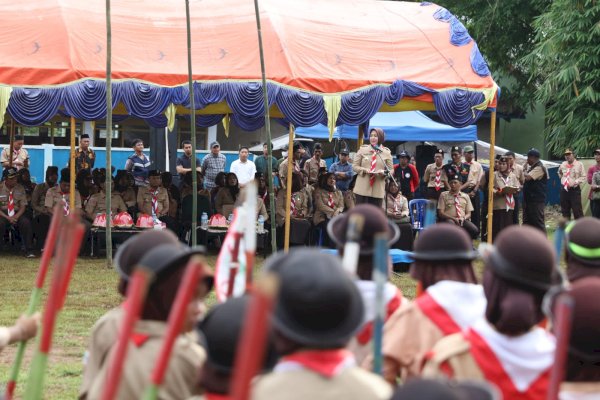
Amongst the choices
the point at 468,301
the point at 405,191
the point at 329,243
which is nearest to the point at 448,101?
the point at 329,243

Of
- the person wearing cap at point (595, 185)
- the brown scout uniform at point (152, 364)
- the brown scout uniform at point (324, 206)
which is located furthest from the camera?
the person wearing cap at point (595, 185)

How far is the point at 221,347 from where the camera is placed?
312 centimetres

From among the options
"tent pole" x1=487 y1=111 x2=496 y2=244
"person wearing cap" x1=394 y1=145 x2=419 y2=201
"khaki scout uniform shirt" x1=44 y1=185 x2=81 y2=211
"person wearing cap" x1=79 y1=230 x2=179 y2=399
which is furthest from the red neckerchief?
"person wearing cap" x1=394 y1=145 x2=419 y2=201

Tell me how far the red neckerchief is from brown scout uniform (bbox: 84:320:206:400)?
808 mm

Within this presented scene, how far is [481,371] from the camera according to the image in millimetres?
3490

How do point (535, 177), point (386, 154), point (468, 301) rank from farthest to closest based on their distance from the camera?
point (535, 177) → point (386, 154) → point (468, 301)

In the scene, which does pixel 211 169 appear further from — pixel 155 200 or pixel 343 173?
pixel 343 173

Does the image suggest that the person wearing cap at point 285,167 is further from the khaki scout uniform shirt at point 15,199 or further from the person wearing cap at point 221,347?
the person wearing cap at point 221,347

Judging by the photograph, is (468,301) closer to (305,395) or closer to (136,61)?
(305,395)

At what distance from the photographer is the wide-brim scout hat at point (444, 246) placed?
429cm

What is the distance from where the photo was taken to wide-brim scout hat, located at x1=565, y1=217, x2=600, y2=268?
4.83 metres

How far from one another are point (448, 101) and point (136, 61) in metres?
4.89

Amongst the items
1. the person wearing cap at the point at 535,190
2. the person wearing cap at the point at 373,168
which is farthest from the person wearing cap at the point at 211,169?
the person wearing cap at the point at 535,190

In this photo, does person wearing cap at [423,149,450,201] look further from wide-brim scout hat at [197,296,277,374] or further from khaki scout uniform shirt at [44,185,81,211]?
wide-brim scout hat at [197,296,277,374]
